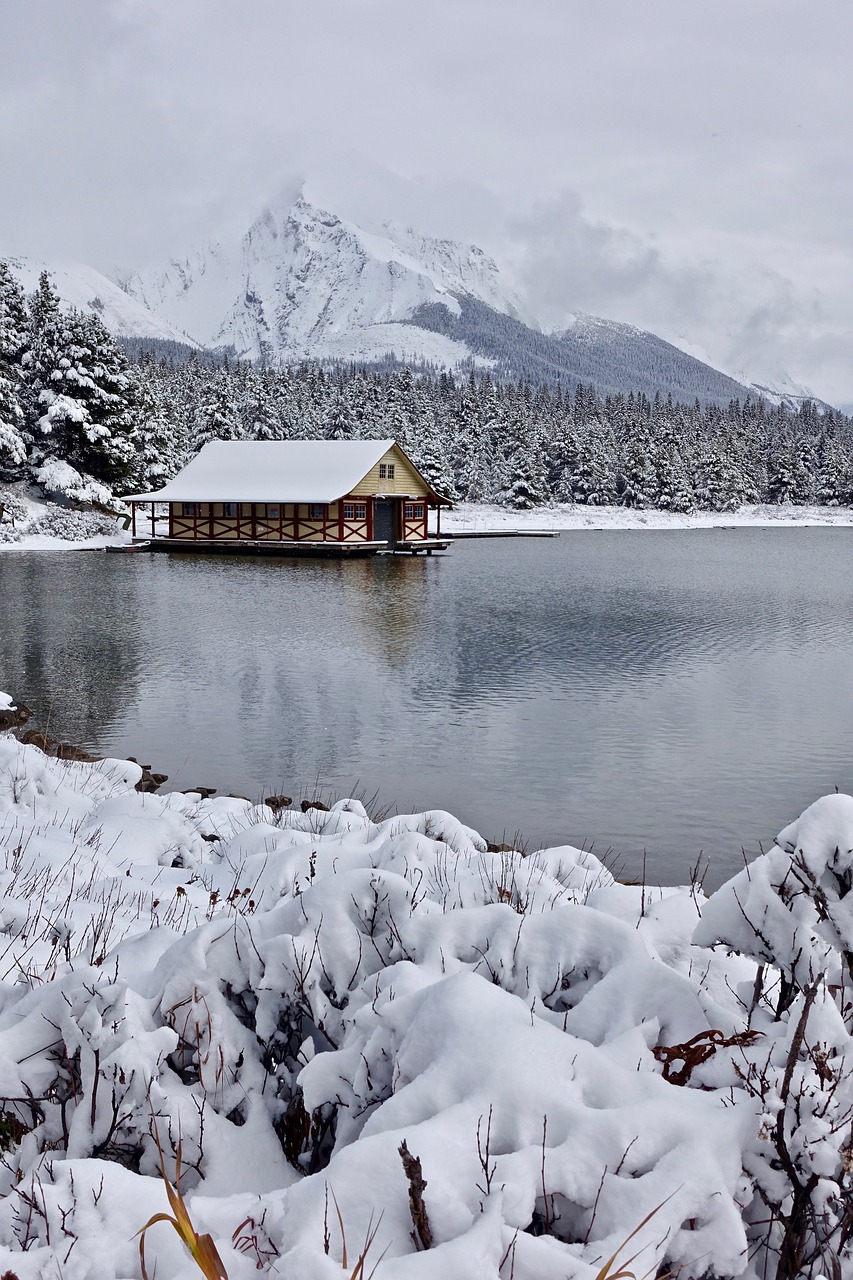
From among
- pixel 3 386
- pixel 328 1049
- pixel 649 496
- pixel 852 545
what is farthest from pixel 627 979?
pixel 649 496

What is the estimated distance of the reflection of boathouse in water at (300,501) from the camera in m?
44.7

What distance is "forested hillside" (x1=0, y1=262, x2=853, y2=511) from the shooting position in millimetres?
48344

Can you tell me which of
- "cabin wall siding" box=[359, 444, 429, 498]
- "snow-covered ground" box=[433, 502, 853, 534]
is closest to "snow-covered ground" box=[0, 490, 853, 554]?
"snow-covered ground" box=[433, 502, 853, 534]

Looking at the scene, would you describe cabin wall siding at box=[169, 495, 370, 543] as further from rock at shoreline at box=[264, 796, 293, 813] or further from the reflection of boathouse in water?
rock at shoreline at box=[264, 796, 293, 813]

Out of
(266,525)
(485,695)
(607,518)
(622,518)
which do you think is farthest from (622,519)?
(485,695)

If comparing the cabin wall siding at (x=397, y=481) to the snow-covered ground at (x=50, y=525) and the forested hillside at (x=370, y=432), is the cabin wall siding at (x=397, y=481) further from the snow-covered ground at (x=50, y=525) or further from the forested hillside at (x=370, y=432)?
the forested hillside at (x=370, y=432)

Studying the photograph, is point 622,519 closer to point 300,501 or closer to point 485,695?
point 300,501

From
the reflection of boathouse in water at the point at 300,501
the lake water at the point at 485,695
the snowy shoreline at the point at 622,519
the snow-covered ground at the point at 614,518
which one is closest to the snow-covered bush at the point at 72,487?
the reflection of boathouse in water at the point at 300,501

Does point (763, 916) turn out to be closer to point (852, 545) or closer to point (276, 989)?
point (276, 989)

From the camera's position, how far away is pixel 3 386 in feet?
147

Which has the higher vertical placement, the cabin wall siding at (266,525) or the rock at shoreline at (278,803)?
the cabin wall siding at (266,525)

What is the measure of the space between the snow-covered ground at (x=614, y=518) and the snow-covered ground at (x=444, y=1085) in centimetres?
5837

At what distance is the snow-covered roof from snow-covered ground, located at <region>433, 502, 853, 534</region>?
51.0 feet

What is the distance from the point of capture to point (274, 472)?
155ft
